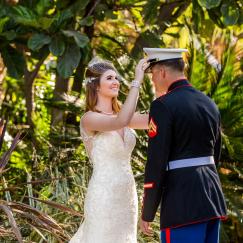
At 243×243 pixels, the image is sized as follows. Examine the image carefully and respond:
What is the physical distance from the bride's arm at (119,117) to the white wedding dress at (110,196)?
111 mm

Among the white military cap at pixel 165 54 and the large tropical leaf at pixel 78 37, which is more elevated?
the large tropical leaf at pixel 78 37

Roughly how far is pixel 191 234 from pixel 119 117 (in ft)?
3.03

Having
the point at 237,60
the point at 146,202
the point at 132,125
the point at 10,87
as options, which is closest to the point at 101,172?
the point at 132,125

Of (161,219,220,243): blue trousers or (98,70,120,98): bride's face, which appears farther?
(98,70,120,98): bride's face

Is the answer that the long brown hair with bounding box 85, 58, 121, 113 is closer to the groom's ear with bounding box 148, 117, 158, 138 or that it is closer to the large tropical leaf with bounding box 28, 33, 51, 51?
the groom's ear with bounding box 148, 117, 158, 138

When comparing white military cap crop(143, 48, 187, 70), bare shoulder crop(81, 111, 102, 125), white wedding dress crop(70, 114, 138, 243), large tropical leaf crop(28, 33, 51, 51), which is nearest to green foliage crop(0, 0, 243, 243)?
large tropical leaf crop(28, 33, 51, 51)

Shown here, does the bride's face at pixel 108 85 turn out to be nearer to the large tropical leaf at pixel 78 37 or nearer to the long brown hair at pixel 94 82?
the long brown hair at pixel 94 82

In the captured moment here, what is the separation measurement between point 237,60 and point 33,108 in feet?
7.46

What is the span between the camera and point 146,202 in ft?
14.6

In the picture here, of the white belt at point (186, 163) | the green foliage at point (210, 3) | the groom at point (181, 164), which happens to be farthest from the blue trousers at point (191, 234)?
the green foliage at point (210, 3)

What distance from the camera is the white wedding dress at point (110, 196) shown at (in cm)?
514

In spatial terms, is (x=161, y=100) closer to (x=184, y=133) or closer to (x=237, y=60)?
(x=184, y=133)

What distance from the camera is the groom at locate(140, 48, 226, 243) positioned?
14.2ft

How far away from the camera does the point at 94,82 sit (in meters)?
5.27
